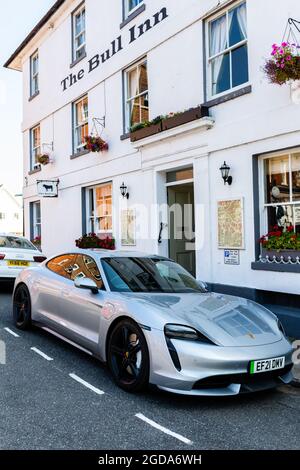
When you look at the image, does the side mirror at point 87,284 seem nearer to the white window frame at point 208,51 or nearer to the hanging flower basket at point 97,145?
the white window frame at point 208,51

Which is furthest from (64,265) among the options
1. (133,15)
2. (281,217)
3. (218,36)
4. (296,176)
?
(133,15)

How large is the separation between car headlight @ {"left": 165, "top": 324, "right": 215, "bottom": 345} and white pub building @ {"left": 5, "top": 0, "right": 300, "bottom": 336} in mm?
3253

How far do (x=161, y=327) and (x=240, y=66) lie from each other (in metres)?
5.89

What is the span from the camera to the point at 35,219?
56.8 feet

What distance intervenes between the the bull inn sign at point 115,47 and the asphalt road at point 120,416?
27.0 ft

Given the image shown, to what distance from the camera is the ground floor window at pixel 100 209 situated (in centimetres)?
1238

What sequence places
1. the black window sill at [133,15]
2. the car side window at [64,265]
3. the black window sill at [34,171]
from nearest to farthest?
the car side window at [64,265] < the black window sill at [133,15] < the black window sill at [34,171]

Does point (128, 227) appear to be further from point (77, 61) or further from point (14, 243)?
point (77, 61)

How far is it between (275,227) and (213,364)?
4.06m

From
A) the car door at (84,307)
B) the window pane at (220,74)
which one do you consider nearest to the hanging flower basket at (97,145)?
the window pane at (220,74)

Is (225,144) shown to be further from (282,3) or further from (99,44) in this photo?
(99,44)

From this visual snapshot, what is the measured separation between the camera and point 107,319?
4961mm

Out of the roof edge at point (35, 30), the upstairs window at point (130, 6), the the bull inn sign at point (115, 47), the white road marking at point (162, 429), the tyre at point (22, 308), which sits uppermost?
the roof edge at point (35, 30)

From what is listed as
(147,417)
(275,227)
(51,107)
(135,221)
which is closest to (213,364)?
(147,417)
